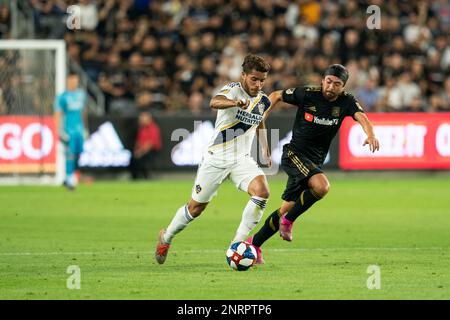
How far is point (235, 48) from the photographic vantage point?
84.0 ft

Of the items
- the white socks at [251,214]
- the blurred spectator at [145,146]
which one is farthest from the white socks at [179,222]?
the blurred spectator at [145,146]

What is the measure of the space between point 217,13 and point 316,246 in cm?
1529

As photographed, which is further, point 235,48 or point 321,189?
point 235,48

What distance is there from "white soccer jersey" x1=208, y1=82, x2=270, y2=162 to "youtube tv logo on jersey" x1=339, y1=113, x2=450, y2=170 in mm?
13515

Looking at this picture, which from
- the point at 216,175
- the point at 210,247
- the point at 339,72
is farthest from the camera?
the point at 210,247

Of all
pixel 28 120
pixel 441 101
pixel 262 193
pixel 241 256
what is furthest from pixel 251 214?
pixel 441 101

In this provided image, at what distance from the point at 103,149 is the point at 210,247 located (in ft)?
37.5

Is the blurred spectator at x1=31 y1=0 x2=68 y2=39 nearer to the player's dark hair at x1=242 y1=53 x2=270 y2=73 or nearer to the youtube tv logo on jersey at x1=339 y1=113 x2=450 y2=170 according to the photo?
the youtube tv logo on jersey at x1=339 y1=113 x2=450 y2=170

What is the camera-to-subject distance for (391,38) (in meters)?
27.6

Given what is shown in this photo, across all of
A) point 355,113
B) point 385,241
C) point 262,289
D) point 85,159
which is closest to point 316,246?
point 385,241

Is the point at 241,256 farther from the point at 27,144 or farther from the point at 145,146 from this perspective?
the point at 145,146

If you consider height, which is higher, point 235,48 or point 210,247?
point 235,48

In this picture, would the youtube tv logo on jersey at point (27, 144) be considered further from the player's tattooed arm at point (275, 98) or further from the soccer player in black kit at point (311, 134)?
the player's tattooed arm at point (275, 98)

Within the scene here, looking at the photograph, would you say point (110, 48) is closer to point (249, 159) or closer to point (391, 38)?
point (391, 38)
